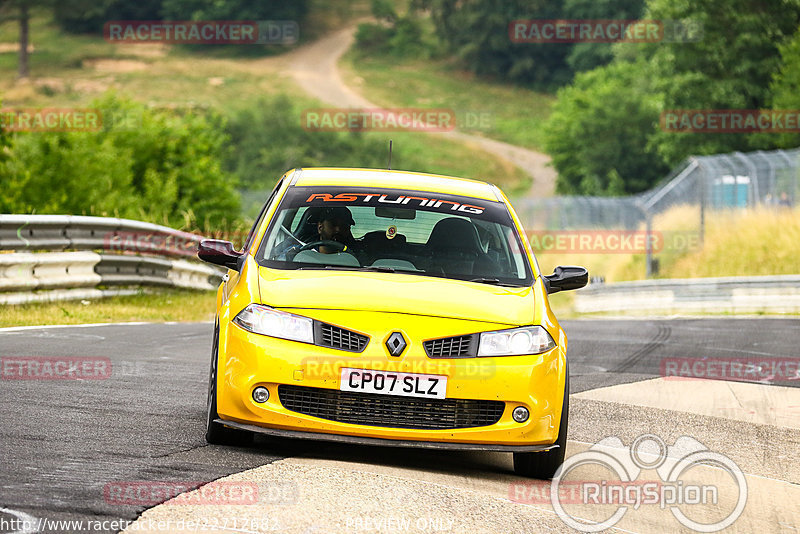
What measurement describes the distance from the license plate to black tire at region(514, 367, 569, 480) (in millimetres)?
732

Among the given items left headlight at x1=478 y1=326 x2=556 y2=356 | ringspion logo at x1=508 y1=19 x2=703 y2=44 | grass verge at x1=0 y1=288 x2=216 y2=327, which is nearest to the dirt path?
ringspion logo at x1=508 y1=19 x2=703 y2=44

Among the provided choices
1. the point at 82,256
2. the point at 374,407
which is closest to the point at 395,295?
the point at 374,407

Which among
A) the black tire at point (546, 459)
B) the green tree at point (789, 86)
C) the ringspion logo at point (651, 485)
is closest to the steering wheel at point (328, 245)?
the black tire at point (546, 459)

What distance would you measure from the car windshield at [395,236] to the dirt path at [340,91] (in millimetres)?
74721

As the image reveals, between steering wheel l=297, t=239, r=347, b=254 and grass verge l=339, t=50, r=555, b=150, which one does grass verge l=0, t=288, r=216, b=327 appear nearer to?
steering wheel l=297, t=239, r=347, b=254

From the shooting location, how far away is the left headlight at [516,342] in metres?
6.44

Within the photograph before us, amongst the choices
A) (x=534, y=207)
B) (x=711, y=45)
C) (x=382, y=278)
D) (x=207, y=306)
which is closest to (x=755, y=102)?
(x=711, y=45)

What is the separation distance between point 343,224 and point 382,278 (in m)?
0.81

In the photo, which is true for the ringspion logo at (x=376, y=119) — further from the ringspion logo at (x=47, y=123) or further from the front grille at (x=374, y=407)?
the front grille at (x=374, y=407)

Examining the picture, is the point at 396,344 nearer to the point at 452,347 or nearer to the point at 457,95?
the point at 452,347

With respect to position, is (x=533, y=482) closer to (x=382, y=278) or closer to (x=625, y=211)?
(x=382, y=278)

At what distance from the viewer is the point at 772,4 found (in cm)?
5434

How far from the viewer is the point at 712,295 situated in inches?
975

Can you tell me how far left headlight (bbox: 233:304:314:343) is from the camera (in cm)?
635
